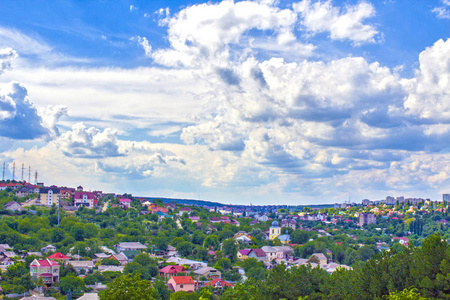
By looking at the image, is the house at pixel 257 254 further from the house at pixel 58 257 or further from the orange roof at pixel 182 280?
the house at pixel 58 257

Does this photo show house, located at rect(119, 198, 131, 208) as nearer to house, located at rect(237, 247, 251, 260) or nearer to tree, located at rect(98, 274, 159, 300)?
house, located at rect(237, 247, 251, 260)

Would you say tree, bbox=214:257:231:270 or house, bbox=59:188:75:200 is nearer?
tree, bbox=214:257:231:270

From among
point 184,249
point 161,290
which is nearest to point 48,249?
point 184,249

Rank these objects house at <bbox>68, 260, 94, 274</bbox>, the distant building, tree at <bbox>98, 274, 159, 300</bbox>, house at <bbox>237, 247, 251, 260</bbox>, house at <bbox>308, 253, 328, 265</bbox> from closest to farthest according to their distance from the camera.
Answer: tree at <bbox>98, 274, 159, 300</bbox> → house at <bbox>68, 260, 94, 274</bbox> → house at <bbox>308, 253, 328, 265</bbox> → house at <bbox>237, 247, 251, 260</bbox> → the distant building

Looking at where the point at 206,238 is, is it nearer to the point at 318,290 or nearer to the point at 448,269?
the point at 318,290

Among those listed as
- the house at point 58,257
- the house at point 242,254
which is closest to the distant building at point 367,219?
the house at point 242,254

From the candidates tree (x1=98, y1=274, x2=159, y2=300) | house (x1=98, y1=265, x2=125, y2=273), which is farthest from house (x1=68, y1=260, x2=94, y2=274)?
tree (x1=98, y1=274, x2=159, y2=300)

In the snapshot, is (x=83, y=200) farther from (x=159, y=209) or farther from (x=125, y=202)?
(x=159, y=209)
